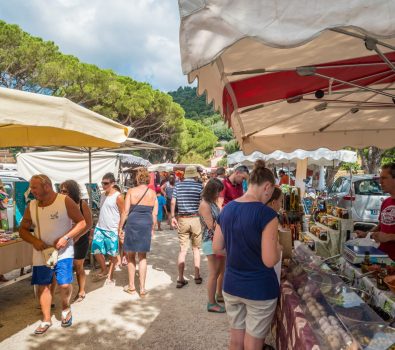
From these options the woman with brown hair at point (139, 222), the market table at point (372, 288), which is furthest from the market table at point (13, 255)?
the market table at point (372, 288)

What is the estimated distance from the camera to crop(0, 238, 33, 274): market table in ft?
13.8

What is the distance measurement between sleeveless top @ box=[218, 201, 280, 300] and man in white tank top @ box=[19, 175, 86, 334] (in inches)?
78.8

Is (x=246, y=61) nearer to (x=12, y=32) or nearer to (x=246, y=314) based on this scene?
(x=246, y=314)

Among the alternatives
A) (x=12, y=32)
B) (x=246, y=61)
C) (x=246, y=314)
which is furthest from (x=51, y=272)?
(x=12, y=32)

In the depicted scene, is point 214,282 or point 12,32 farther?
point 12,32

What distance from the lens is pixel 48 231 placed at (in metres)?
3.59

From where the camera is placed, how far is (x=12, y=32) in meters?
18.0

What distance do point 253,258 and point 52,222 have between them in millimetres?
2329

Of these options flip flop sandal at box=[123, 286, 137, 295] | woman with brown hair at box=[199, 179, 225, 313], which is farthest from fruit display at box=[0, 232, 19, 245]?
woman with brown hair at box=[199, 179, 225, 313]

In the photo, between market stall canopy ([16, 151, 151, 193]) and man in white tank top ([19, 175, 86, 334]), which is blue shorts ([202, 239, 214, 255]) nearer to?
man in white tank top ([19, 175, 86, 334])

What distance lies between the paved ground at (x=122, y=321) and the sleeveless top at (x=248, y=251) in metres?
1.46

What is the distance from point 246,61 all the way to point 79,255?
3.67 metres

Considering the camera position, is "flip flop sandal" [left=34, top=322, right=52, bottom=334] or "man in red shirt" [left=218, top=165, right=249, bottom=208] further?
"man in red shirt" [left=218, top=165, right=249, bottom=208]

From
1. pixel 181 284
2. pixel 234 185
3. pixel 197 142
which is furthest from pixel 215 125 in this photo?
pixel 181 284
